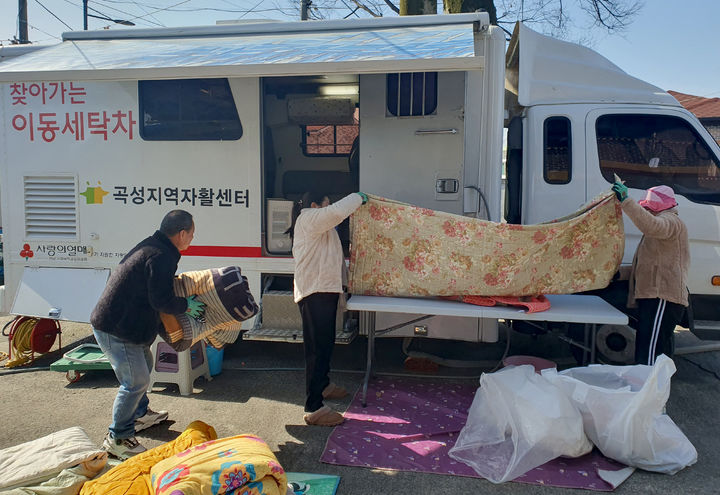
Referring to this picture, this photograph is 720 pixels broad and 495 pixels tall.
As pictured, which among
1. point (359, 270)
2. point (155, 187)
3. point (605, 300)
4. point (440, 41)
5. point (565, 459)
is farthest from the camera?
point (155, 187)

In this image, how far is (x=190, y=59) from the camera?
402 centimetres

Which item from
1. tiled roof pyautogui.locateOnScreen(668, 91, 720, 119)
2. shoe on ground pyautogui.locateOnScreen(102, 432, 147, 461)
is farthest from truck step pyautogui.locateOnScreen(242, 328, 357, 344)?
tiled roof pyautogui.locateOnScreen(668, 91, 720, 119)

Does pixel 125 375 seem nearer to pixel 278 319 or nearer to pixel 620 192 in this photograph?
pixel 278 319

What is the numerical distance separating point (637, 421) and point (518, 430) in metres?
0.66

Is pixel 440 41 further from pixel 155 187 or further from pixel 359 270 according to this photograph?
pixel 155 187

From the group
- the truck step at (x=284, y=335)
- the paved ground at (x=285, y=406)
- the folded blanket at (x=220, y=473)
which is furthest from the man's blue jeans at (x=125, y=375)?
the truck step at (x=284, y=335)

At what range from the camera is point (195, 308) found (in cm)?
353

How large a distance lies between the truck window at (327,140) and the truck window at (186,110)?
64.4 inches

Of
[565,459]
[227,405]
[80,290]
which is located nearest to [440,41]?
[565,459]

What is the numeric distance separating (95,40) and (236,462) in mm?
4248

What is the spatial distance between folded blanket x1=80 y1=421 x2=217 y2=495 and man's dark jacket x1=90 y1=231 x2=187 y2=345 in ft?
2.33

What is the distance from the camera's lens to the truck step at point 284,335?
4660mm

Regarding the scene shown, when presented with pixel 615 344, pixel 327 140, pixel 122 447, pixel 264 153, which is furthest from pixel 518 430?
pixel 327 140

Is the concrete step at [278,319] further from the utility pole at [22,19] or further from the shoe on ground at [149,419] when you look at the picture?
the utility pole at [22,19]
